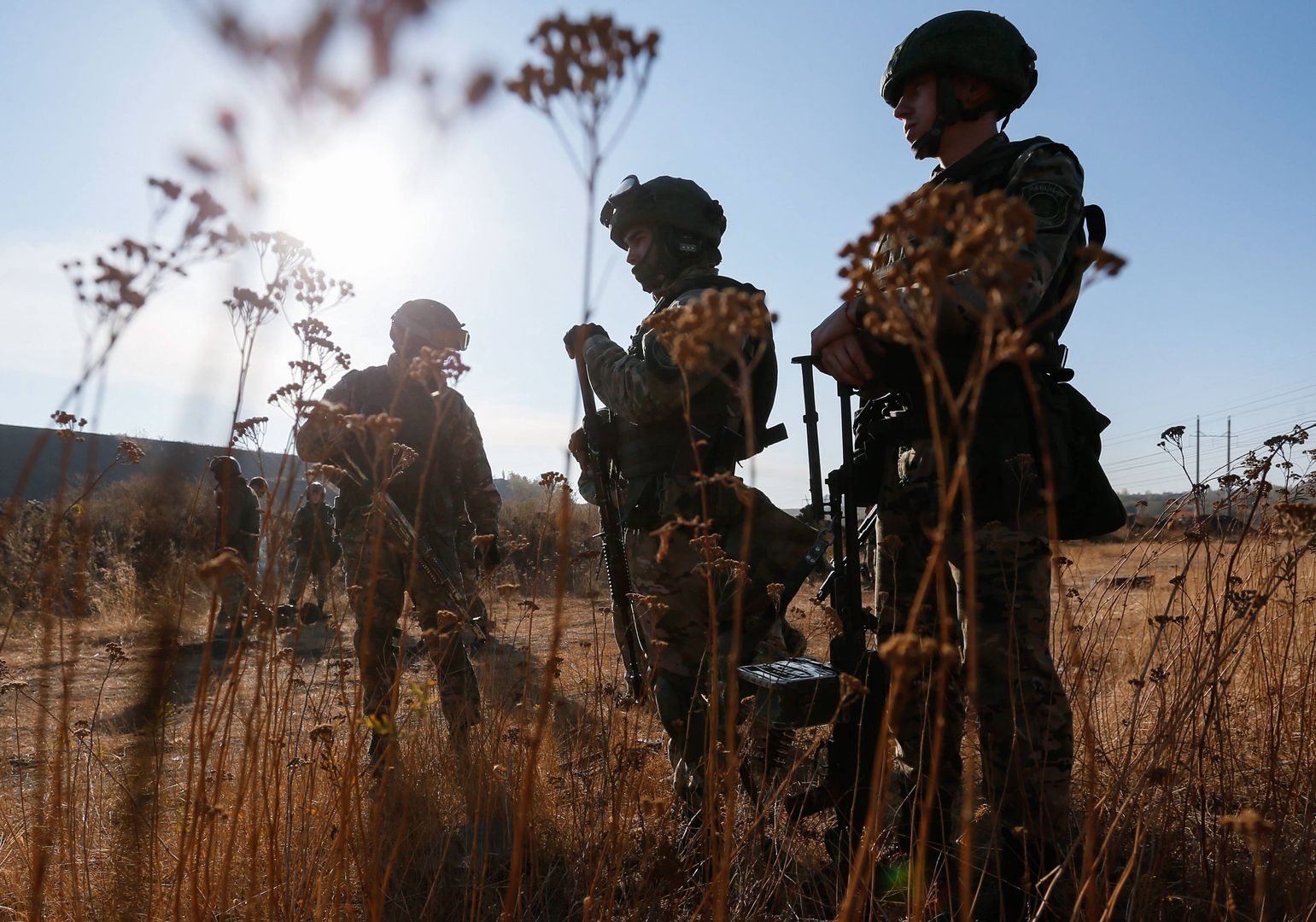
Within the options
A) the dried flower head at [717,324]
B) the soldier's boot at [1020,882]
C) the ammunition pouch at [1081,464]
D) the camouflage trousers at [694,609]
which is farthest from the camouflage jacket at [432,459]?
the dried flower head at [717,324]

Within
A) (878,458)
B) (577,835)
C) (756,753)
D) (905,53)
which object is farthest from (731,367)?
(577,835)

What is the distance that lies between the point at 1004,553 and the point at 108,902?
82.7 inches

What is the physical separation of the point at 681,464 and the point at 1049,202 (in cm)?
129

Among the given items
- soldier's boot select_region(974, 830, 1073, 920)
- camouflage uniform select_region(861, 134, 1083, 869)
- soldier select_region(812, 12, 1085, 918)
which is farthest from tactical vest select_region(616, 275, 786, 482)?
soldier's boot select_region(974, 830, 1073, 920)

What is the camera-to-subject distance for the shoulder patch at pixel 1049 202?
1.82 m

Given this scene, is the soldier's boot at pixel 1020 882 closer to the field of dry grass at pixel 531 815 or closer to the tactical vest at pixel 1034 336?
the field of dry grass at pixel 531 815

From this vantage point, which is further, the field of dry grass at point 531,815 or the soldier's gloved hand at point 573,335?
the soldier's gloved hand at point 573,335

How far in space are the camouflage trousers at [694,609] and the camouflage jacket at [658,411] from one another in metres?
0.14

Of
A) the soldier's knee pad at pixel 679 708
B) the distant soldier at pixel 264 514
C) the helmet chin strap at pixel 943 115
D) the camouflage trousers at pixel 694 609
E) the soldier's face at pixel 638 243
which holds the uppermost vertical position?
the helmet chin strap at pixel 943 115

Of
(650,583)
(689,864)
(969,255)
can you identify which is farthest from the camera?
(650,583)

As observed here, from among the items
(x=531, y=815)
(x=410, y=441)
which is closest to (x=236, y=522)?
(x=410, y=441)

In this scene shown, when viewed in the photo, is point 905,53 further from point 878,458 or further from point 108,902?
point 108,902

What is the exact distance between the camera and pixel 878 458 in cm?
235

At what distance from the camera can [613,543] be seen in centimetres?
278
